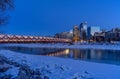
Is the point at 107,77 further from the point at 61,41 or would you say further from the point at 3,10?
the point at 61,41

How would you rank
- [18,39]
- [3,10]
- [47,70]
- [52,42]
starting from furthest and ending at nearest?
[52,42], [18,39], [3,10], [47,70]

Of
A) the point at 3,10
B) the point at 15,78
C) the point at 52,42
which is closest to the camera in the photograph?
the point at 15,78

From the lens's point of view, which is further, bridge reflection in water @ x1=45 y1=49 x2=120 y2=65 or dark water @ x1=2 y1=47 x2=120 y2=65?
dark water @ x1=2 y1=47 x2=120 y2=65

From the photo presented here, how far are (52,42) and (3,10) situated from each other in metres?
144

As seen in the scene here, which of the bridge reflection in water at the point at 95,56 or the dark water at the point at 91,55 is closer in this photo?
the bridge reflection in water at the point at 95,56

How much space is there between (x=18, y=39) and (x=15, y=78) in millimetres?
134218

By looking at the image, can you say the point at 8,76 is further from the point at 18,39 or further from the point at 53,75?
the point at 18,39

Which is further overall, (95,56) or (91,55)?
(91,55)

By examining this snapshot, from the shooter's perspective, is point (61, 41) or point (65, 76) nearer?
point (65, 76)

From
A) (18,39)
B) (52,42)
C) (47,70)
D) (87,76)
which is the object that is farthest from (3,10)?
(52,42)

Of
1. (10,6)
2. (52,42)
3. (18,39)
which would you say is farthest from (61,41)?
(10,6)

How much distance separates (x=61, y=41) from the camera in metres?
163

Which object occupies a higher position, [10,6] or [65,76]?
[10,6]

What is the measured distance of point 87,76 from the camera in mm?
14469
